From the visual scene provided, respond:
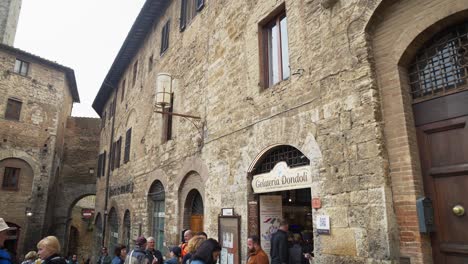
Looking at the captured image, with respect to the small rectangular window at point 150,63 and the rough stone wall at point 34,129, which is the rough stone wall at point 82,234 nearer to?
the rough stone wall at point 34,129

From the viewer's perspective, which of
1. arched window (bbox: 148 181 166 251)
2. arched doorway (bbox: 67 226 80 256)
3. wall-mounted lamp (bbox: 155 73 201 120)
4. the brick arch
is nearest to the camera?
the brick arch

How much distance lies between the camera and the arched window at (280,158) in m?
5.14

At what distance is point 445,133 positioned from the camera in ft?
11.8

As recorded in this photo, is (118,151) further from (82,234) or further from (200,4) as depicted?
(82,234)

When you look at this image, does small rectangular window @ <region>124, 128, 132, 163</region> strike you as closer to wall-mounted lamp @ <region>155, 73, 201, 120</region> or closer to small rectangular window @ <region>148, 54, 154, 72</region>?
small rectangular window @ <region>148, 54, 154, 72</region>

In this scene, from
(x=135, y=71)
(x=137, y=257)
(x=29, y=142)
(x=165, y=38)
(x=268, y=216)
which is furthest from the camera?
(x=29, y=142)

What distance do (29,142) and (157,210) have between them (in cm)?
1276

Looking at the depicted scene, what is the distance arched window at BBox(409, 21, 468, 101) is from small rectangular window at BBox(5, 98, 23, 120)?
20.3 meters

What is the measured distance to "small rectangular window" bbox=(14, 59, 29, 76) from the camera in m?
19.1

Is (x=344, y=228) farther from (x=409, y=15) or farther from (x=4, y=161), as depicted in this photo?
(x=4, y=161)

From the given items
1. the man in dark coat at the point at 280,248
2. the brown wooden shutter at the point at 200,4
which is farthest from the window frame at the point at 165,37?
the man in dark coat at the point at 280,248

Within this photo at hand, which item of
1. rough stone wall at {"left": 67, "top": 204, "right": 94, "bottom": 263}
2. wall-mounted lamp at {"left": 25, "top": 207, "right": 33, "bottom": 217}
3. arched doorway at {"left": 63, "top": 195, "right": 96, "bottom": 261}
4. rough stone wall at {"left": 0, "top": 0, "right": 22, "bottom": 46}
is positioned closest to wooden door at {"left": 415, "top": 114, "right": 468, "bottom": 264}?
wall-mounted lamp at {"left": 25, "top": 207, "right": 33, "bottom": 217}

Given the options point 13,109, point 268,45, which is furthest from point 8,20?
point 268,45

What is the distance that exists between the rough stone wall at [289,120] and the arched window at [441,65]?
506 mm
